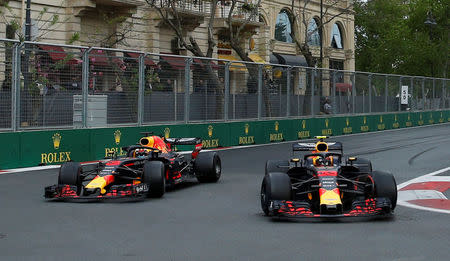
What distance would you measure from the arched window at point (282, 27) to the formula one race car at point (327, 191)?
42548 mm

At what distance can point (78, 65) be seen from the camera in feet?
56.5

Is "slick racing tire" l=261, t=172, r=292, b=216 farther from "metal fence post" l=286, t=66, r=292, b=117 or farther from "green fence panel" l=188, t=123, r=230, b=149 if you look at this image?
"metal fence post" l=286, t=66, r=292, b=117

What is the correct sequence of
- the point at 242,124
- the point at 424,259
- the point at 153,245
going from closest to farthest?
the point at 424,259 < the point at 153,245 < the point at 242,124

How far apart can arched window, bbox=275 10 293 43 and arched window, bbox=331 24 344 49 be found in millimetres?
6635

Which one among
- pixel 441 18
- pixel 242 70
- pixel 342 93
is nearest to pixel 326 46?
pixel 441 18

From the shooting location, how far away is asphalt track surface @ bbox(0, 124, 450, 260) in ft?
23.8

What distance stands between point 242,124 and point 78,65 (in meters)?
8.08

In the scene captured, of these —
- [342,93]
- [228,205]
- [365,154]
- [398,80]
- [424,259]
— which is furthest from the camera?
[398,80]

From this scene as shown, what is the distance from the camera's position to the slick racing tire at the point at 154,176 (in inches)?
434

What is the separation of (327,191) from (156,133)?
11212 millimetres

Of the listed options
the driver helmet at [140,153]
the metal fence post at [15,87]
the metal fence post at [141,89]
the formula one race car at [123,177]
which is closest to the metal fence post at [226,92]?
A: the metal fence post at [141,89]

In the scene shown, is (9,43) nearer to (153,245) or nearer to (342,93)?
(153,245)

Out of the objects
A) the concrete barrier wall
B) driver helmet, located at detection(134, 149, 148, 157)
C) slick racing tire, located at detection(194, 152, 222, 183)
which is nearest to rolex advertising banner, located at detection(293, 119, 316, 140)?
the concrete barrier wall

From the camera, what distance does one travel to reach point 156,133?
65.4ft
